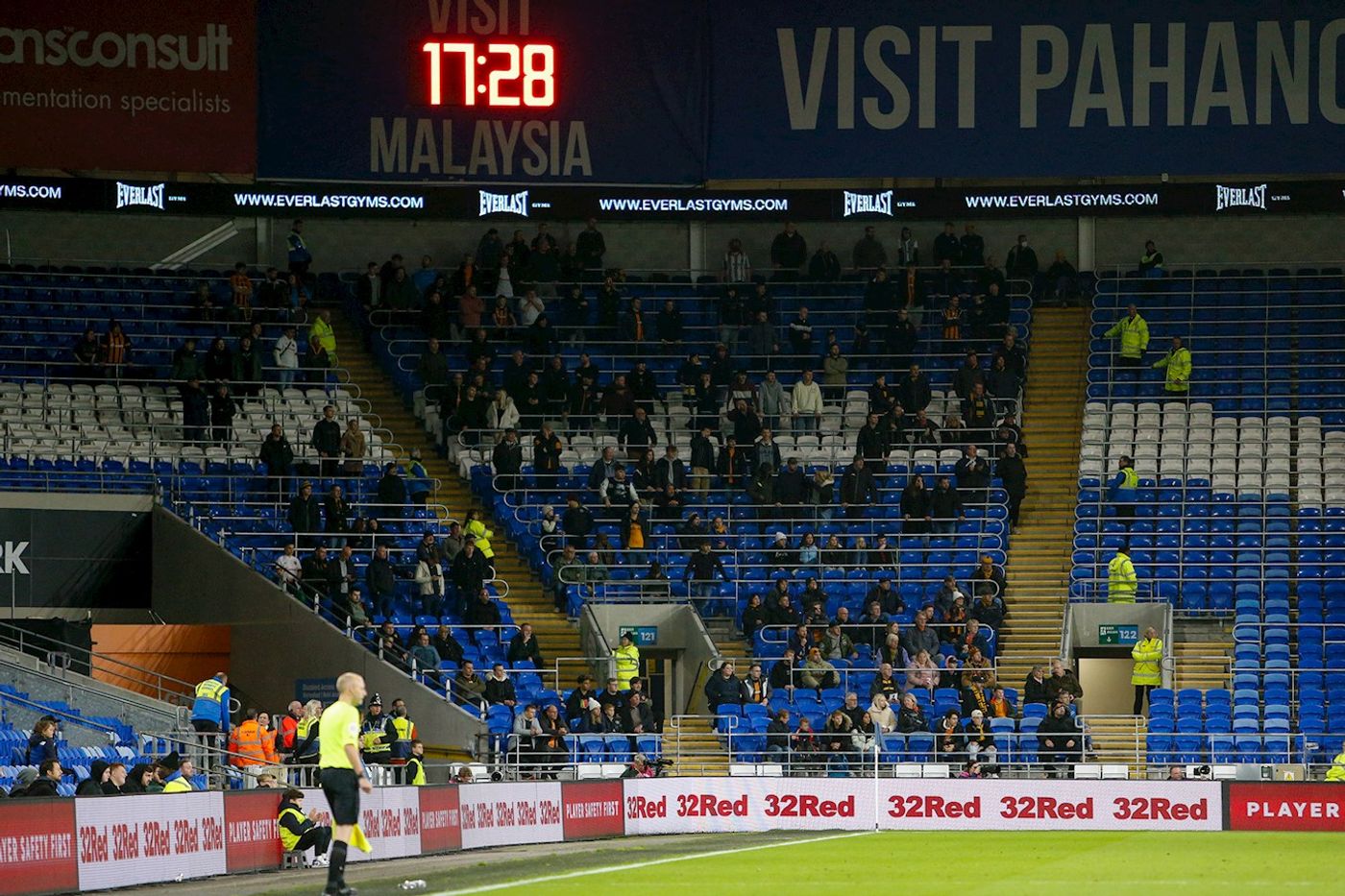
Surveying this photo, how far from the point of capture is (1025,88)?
126ft

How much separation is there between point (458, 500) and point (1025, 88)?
12985 mm

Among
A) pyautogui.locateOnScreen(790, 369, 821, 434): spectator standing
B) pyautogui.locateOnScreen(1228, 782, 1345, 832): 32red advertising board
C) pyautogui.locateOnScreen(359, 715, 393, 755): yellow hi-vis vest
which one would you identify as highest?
pyautogui.locateOnScreen(790, 369, 821, 434): spectator standing

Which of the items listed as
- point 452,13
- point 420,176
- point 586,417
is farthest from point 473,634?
point 452,13

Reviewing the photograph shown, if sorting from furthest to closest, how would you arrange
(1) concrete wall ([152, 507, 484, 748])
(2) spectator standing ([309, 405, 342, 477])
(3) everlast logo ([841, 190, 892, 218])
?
(3) everlast logo ([841, 190, 892, 218])
(2) spectator standing ([309, 405, 342, 477])
(1) concrete wall ([152, 507, 484, 748])

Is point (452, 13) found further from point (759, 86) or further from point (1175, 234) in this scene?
point (1175, 234)

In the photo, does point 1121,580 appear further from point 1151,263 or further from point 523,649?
point 523,649

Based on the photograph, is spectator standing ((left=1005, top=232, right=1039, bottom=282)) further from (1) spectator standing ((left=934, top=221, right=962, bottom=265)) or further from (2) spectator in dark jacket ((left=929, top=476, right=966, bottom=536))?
(2) spectator in dark jacket ((left=929, top=476, right=966, bottom=536))

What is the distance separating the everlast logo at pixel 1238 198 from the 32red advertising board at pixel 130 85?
17.8 meters

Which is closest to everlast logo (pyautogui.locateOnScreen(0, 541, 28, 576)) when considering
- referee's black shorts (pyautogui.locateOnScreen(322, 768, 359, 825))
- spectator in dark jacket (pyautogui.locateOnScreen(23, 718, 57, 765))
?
spectator in dark jacket (pyautogui.locateOnScreen(23, 718, 57, 765))

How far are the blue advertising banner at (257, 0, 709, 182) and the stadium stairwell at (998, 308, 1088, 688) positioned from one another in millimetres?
9030

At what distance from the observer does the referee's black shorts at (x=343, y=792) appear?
1568 cm

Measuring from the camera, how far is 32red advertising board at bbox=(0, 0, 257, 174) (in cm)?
3675

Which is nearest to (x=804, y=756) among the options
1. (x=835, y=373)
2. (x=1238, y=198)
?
(x=835, y=373)

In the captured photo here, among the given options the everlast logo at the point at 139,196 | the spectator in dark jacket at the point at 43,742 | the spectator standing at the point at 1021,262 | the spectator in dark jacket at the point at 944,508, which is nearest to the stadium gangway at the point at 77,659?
the everlast logo at the point at 139,196
